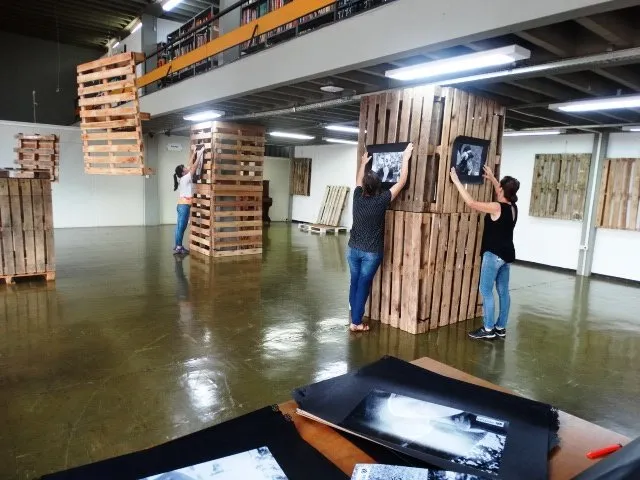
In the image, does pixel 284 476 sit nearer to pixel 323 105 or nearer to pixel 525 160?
pixel 323 105

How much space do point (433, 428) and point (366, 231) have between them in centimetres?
428

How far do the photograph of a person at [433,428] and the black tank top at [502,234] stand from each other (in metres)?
4.43

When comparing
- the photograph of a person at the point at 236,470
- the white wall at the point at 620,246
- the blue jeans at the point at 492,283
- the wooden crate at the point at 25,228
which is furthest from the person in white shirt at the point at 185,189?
the photograph of a person at the point at 236,470

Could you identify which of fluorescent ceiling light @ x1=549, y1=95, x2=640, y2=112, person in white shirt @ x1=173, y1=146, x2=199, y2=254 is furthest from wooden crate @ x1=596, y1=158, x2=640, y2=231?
person in white shirt @ x1=173, y1=146, x2=199, y2=254

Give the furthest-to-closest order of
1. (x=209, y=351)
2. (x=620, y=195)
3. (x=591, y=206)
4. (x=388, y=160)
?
(x=591, y=206), (x=620, y=195), (x=388, y=160), (x=209, y=351)

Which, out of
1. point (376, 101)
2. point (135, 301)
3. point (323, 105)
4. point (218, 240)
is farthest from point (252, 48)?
point (135, 301)

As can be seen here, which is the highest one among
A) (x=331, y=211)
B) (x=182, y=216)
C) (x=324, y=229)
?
(x=182, y=216)

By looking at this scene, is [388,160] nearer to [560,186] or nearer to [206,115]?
[206,115]

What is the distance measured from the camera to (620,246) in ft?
31.7

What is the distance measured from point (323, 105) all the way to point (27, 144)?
10.1 meters

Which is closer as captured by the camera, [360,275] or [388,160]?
[360,275]

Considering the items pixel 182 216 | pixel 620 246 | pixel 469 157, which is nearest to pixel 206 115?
pixel 182 216

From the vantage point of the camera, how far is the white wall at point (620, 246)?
9.41 meters

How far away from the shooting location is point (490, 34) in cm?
387
